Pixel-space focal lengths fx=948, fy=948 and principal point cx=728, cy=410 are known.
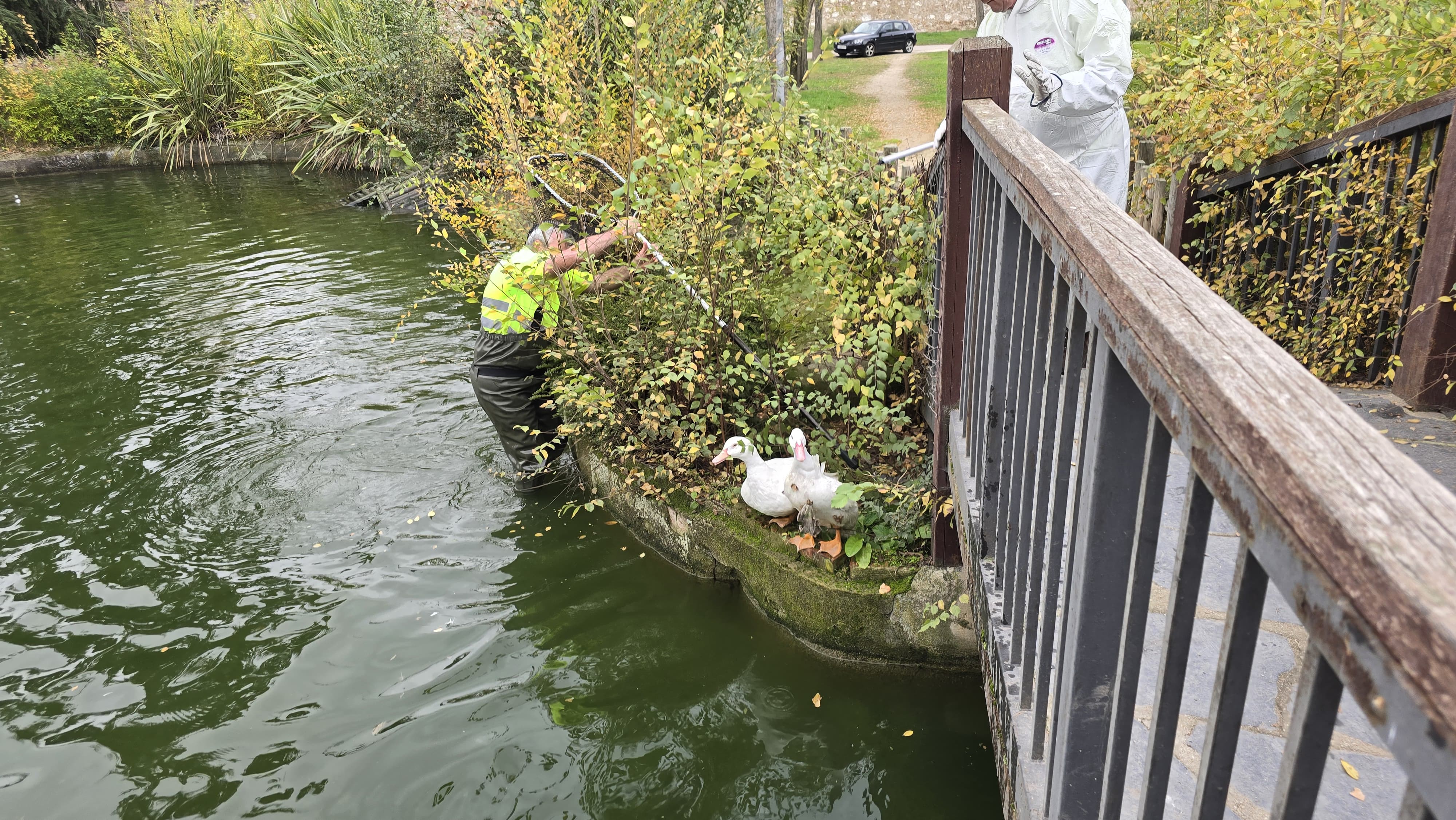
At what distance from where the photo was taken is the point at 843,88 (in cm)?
2097

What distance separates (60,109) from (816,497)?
2382 centimetres

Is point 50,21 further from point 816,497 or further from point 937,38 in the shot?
point 816,497

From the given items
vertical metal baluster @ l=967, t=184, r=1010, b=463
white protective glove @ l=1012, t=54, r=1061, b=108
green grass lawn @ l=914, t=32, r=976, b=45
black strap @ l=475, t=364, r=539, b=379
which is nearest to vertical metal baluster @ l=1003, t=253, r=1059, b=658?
vertical metal baluster @ l=967, t=184, r=1010, b=463

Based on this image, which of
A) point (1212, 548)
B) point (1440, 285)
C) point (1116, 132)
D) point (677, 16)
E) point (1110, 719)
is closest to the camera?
point (1110, 719)

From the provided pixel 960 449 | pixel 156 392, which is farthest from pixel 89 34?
pixel 960 449

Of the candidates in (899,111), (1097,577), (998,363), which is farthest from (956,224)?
(899,111)

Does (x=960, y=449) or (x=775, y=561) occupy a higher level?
(x=960, y=449)

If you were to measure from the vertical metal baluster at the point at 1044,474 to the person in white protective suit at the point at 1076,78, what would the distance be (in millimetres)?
2246

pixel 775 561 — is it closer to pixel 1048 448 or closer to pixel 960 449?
pixel 960 449

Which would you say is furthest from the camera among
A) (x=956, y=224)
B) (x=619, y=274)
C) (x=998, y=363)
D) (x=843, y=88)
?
(x=843, y=88)

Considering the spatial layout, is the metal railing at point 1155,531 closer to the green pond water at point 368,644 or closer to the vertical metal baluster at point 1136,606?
the vertical metal baluster at point 1136,606

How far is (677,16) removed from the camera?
6.39m

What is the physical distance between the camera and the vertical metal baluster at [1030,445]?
5.99 ft

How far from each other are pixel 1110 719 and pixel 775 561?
→ 2963 mm
